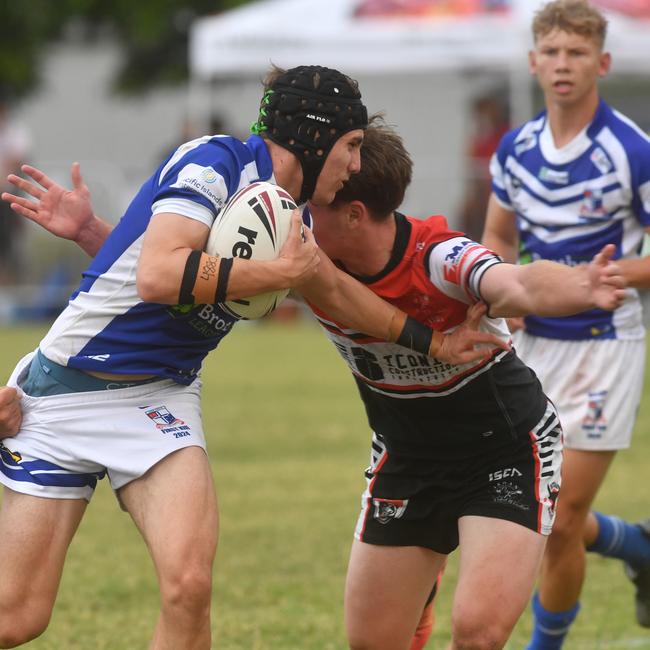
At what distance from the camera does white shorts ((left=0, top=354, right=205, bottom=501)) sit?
4.54 meters

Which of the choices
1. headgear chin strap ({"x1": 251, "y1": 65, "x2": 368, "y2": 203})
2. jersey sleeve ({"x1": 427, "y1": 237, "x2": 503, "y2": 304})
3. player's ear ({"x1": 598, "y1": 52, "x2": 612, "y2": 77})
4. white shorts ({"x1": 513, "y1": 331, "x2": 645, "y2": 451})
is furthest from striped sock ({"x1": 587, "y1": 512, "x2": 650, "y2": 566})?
headgear chin strap ({"x1": 251, "y1": 65, "x2": 368, "y2": 203})

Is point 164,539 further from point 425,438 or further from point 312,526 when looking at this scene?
point 312,526

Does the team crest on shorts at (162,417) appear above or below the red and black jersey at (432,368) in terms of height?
below

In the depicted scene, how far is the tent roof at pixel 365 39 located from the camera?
17.6 m

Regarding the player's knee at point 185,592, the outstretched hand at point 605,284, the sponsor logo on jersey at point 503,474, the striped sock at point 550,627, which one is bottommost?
the striped sock at point 550,627

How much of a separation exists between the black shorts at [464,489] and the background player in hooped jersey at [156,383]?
1.45 feet

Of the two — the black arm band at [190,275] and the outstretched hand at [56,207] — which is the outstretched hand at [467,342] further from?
the outstretched hand at [56,207]

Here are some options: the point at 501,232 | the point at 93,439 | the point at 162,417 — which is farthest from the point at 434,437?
the point at 501,232

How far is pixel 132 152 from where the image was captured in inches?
1372

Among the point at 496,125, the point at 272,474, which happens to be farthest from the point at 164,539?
the point at 496,125

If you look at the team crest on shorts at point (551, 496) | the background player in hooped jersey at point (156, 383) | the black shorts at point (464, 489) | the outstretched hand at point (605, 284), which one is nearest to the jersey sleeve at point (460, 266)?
the background player in hooped jersey at point (156, 383)

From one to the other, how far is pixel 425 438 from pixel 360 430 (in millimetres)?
7072

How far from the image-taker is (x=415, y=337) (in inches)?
177

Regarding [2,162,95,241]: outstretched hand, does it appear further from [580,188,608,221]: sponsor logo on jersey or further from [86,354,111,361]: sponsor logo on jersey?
[580,188,608,221]: sponsor logo on jersey
